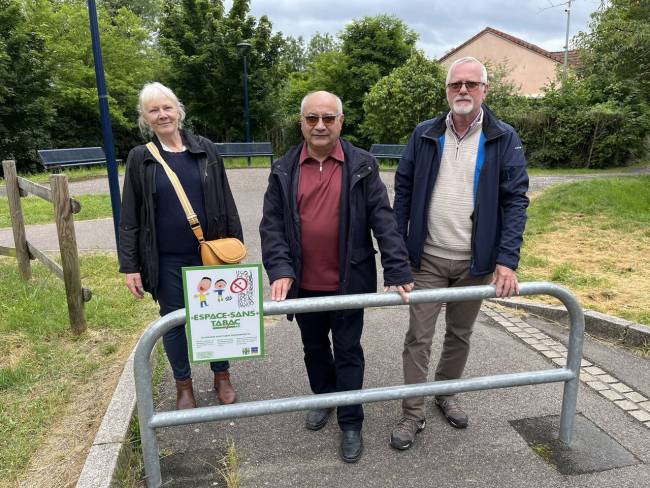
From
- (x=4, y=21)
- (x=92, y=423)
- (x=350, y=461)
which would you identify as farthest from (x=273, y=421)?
(x=4, y=21)

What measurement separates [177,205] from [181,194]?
0.21 ft

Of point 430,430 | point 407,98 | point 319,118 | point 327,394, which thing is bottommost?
point 430,430

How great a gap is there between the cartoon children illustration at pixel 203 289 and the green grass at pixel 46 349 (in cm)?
139

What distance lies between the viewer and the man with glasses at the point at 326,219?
8.13 ft

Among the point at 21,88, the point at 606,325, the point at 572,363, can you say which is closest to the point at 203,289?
the point at 572,363

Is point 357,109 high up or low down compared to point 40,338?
up

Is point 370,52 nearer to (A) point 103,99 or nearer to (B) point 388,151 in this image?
(B) point 388,151

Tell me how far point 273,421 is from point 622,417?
6.69 ft

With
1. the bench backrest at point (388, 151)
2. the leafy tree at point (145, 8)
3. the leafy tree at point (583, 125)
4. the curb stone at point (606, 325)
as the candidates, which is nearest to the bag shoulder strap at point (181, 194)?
the curb stone at point (606, 325)

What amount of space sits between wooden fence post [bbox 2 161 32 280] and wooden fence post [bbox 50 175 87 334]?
1.60m

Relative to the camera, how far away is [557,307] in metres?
4.65

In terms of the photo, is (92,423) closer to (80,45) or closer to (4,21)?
(4,21)

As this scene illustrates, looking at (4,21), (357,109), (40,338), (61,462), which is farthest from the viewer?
(357,109)

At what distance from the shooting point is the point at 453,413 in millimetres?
3025
